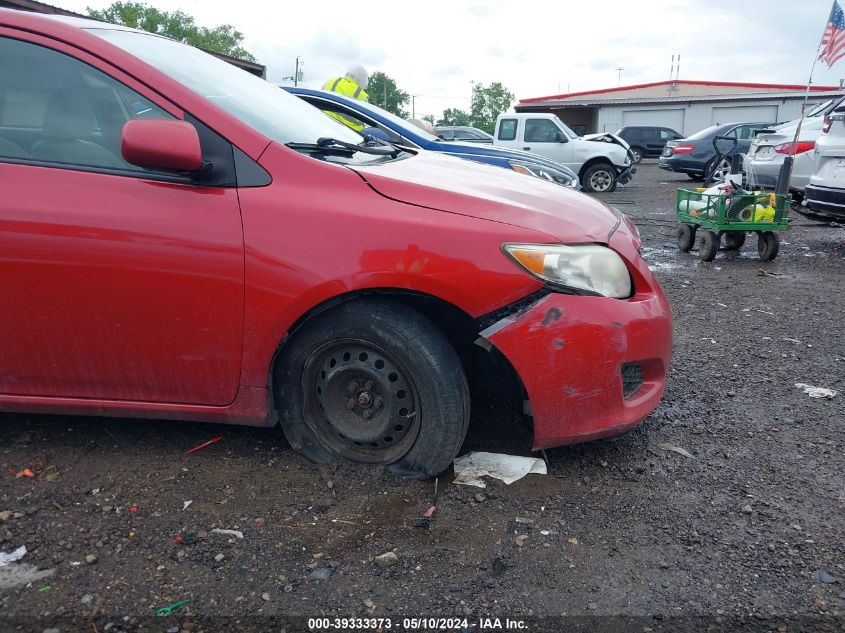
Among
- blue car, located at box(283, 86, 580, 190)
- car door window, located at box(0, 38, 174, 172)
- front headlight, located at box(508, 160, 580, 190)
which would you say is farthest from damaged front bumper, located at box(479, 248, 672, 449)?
front headlight, located at box(508, 160, 580, 190)

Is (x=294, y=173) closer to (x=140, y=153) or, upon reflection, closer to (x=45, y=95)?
(x=140, y=153)

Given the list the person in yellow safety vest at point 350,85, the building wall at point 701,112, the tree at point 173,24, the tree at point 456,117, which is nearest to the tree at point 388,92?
the tree at point 456,117

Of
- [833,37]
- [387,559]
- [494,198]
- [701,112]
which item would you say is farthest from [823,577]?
[701,112]

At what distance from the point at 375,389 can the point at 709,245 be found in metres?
5.82

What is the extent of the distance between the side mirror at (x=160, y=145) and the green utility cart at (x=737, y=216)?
608cm

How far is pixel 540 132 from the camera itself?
16.8m

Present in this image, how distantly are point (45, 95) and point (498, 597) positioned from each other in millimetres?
2447

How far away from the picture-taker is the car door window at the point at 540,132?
16.8 m

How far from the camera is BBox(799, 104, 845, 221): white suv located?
7.16m

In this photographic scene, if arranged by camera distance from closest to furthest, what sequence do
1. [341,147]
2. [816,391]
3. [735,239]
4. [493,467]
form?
[493,467] < [341,147] < [816,391] < [735,239]

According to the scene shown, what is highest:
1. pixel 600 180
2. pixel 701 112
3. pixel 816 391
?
pixel 701 112

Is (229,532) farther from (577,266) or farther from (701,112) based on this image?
(701,112)

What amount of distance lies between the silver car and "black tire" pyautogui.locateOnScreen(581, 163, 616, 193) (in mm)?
5631

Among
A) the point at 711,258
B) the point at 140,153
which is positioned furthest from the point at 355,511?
the point at 711,258
